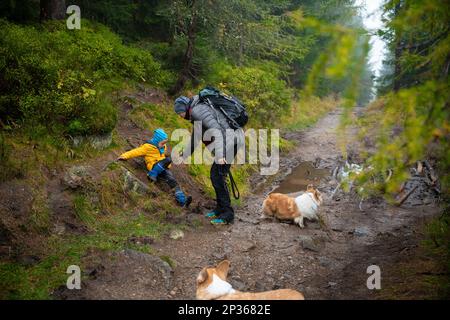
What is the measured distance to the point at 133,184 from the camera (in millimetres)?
6914

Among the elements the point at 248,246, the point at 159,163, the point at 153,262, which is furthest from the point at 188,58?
the point at 153,262

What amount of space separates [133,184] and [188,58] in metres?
5.20

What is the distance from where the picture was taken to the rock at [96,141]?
685 centimetres

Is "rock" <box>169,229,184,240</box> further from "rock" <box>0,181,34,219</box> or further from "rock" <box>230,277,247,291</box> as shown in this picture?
"rock" <box>0,181,34,219</box>

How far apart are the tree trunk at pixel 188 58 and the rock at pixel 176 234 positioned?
Result: 6017 mm

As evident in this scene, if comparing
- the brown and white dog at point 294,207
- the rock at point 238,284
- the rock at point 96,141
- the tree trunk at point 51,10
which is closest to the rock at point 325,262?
the brown and white dog at point 294,207

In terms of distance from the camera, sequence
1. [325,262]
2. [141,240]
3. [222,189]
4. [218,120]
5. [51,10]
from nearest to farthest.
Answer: [141,240]
[325,262]
[218,120]
[222,189]
[51,10]

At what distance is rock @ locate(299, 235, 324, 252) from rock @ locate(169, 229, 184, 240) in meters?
2.19

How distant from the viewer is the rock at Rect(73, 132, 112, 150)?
685 centimetres

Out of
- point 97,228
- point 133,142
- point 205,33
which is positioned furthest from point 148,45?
point 97,228

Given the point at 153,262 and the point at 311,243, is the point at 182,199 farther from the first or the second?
the point at 311,243

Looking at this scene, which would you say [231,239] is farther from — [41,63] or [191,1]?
[191,1]
